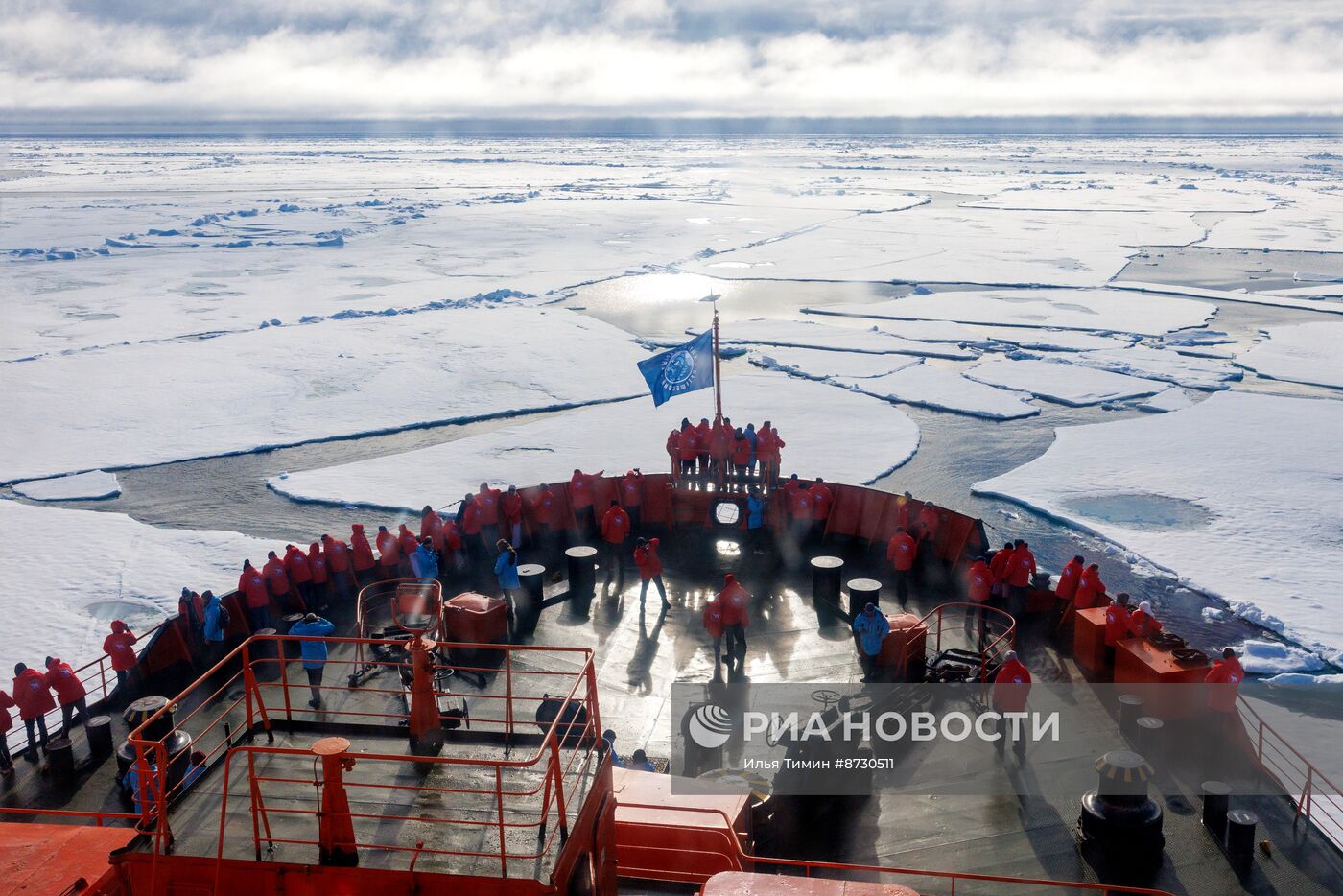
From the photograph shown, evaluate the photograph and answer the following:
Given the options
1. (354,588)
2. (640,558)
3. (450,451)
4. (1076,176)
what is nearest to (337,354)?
(450,451)

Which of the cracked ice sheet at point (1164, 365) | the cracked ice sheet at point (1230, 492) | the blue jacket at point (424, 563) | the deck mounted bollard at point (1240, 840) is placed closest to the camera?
the deck mounted bollard at point (1240, 840)

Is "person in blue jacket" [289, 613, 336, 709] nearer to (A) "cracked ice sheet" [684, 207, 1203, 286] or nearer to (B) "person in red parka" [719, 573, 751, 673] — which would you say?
(B) "person in red parka" [719, 573, 751, 673]

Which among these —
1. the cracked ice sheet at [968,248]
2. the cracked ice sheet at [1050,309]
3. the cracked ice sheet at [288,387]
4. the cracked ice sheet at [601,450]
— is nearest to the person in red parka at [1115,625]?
the cracked ice sheet at [601,450]

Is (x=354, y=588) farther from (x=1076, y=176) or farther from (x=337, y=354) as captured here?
(x=1076, y=176)

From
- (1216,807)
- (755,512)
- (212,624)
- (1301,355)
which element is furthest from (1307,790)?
(1301,355)

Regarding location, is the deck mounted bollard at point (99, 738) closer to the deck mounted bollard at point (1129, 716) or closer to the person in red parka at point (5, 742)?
the person in red parka at point (5, 742)

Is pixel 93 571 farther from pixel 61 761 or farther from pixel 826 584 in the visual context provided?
pixel 826 584

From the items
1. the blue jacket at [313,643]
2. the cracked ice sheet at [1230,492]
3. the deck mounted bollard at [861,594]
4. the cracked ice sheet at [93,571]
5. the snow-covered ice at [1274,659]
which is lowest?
the snow-covered ice at [1274,659]

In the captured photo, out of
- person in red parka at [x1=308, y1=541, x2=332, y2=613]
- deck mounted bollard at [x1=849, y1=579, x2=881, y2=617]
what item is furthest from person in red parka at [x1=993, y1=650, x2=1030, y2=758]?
person in red parka at [x1=308, y1=541, x2=332, y2=613]
